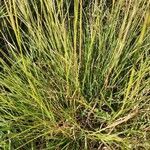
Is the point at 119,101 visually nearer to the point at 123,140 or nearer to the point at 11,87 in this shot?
the point at 123,140

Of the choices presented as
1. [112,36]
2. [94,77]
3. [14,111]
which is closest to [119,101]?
[94,77]

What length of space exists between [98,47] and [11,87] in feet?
1.02

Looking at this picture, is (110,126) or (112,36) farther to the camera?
(112,36)

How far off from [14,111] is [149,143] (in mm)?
446

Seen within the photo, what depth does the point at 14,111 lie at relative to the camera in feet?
3.70

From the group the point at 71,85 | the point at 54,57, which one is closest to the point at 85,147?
the point at 71,85

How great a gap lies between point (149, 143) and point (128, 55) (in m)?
0.29

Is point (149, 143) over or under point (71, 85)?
under

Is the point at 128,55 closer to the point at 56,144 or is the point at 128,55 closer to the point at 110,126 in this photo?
the point at 110,126

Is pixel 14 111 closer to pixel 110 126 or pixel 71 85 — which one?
pixel 71 85

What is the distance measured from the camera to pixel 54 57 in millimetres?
1104

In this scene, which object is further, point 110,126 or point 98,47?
point 98,47

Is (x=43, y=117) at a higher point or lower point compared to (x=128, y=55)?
lower

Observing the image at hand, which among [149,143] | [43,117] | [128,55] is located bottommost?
Result: [149,143]
